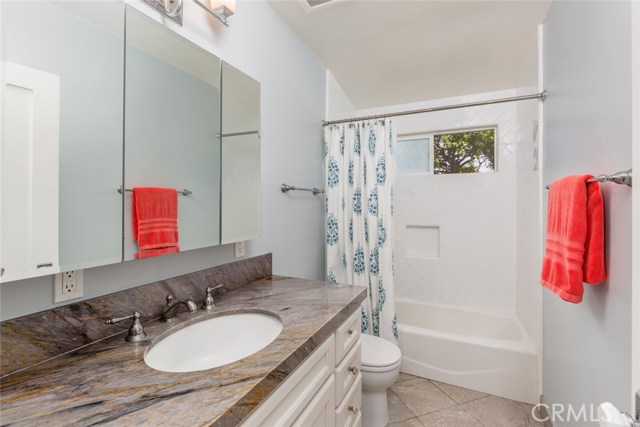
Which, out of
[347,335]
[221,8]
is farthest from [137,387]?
[221,8]

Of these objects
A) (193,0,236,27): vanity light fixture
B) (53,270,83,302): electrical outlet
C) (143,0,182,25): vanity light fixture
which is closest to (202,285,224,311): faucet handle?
(53,270,83,302): electrical outlet

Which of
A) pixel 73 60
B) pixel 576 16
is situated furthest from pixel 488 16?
pixel 73 60

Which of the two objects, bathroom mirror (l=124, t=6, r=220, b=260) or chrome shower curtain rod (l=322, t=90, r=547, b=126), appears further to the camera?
chrome shower curtain rod (l=322, t=90, r=547, b=126)

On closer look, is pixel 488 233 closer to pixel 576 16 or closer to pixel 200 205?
pixel 576 16

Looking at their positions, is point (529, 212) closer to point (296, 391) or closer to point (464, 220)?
point (464, 220)

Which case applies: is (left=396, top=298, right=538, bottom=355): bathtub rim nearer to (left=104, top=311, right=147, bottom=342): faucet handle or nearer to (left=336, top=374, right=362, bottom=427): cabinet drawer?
(left=336, top=374, right=362, bottom=427): cabinet drawer

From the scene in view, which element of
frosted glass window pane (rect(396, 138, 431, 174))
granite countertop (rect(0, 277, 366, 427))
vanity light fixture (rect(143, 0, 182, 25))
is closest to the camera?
granite countertop (rect(0, 277, 366, 427))

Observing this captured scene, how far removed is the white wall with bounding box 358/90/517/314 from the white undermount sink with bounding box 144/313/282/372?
2.29 m

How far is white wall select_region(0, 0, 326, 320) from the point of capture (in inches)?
36.7

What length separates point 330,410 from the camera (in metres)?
Result: 1.07

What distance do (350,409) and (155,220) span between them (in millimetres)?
1134

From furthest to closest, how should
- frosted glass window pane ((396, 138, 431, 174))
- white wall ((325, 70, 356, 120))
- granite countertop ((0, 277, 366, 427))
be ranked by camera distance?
frosted glass window pane ((396, 138, 431, 174)) → white wall ((325, 70, 356, 120)) → granite countertop ((0, 277, 366, 427))

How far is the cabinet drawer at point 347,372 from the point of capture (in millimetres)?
1158

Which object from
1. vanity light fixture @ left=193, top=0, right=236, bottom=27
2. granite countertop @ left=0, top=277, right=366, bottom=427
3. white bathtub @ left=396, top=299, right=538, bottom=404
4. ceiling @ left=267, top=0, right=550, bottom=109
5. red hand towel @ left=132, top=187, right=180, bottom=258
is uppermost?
ceiling @ left=267, top=0, right=550, bottom=109
